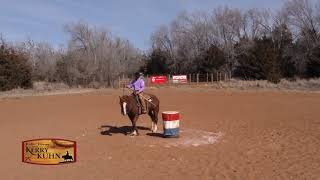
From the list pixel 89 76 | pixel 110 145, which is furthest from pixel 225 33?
pixel 110 145

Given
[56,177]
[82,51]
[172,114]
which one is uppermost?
[82,51]

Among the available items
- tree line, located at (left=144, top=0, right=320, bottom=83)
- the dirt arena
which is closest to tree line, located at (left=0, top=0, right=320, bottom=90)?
tree line, located at (left=144, top=0, right=320, bottom=83)

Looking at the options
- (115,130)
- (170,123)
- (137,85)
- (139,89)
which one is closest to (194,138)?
(170,123)

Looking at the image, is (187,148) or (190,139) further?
(190,139)

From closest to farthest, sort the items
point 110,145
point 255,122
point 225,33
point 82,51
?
point 110,145 < point 255,122 < point 82,51 < point 225,33

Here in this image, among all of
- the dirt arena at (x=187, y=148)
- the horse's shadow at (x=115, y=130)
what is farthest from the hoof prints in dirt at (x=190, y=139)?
the horse's shadow at (x=115, y=130)

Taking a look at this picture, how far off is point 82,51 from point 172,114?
2612 inches

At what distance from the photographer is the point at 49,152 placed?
10102mm

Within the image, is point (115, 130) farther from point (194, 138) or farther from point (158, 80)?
point (158, 80)

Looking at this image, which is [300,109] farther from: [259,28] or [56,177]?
[259,28]

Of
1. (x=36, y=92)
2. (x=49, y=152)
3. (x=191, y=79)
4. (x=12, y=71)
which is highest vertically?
(x=12, y=71)

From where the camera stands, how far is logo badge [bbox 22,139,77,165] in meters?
9.80

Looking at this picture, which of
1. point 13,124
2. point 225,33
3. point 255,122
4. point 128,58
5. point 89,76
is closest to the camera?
point 255,122

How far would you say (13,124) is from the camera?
20.2 m
